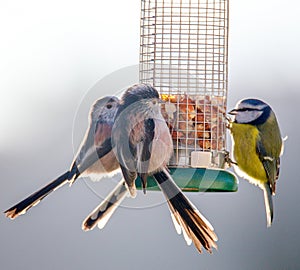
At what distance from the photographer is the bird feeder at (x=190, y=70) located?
3375mm

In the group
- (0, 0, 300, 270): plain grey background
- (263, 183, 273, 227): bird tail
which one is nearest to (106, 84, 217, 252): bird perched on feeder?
(263, 183, 273, 227): bird tail

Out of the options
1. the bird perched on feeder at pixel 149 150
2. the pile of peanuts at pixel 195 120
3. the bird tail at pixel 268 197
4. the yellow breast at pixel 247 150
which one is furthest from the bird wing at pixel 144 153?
the bird tail at pixel 268 197

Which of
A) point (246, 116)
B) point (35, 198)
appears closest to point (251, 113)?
point (246, 116)

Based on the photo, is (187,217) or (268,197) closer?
(187,217)

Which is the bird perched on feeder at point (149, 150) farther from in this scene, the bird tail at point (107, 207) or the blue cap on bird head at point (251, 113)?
the blue cap on bird head at point (251, 113)

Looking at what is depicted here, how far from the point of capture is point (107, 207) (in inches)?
130

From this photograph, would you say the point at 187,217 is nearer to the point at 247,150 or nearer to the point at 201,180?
the point at 201,180

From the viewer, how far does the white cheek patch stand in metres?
3.38

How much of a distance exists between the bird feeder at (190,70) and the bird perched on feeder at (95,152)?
0.21m

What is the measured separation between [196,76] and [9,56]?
3.22 metres

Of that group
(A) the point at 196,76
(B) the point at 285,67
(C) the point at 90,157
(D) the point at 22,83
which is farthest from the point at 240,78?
(C) the point at 90,157

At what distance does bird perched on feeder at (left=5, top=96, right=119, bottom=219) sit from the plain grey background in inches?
101

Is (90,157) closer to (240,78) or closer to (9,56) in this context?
(240,78)

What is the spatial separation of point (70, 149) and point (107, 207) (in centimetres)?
258
